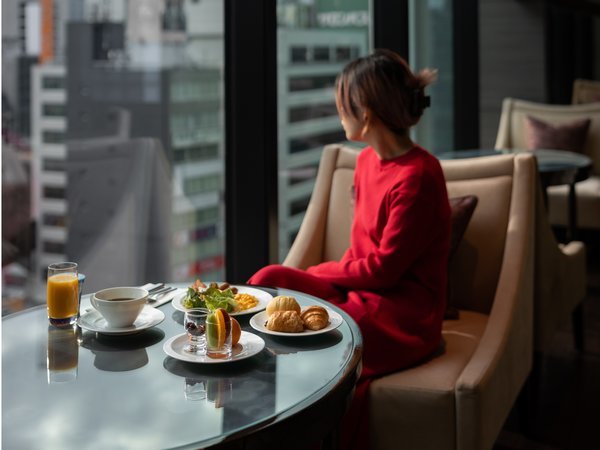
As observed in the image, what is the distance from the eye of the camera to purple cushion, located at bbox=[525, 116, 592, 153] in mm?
5266

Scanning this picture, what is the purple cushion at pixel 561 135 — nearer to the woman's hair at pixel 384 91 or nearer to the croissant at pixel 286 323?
the woman's hair at pixel 384 91

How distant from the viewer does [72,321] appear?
144 centimetres

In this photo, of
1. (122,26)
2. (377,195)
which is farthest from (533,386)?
(122,26)

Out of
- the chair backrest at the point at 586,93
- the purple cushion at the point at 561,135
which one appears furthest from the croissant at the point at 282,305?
the chair backrest at the point at 586,93

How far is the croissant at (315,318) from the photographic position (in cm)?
142

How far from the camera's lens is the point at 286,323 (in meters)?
1.40

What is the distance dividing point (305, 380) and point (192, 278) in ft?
5.25

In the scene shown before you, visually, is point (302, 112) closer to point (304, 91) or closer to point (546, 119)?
point (304, 91)

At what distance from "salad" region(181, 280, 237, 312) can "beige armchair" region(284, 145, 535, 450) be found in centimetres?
50

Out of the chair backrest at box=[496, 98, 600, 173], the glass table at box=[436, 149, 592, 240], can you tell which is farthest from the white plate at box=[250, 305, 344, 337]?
the chair backrest at box=[496, 98, 600, 173]

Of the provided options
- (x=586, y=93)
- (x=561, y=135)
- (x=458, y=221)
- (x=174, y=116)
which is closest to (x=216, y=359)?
(x=458, y=221)

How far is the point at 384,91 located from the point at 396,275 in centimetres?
53

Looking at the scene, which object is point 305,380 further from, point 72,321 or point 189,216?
point 189,216

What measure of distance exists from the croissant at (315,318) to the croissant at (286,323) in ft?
0.05
